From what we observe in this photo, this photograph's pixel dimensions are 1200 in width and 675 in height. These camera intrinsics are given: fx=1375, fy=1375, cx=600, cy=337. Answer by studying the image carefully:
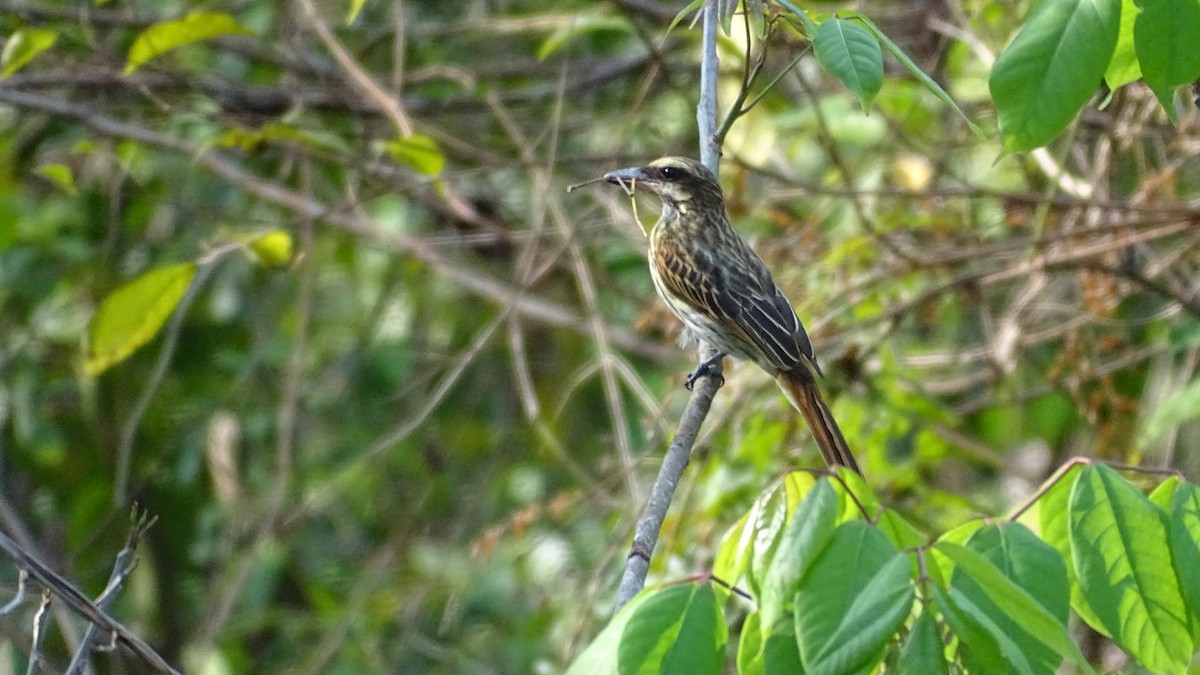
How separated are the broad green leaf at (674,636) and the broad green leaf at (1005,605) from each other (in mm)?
356

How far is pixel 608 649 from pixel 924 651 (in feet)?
1.56

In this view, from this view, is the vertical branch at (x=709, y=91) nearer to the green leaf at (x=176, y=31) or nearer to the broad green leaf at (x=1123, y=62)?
the broad green leaf at (x=1123, y=62)

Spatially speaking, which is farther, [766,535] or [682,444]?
[682,444]

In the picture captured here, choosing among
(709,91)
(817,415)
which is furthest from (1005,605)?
(817,415)

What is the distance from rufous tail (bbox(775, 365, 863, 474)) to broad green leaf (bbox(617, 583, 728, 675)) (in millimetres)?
1934

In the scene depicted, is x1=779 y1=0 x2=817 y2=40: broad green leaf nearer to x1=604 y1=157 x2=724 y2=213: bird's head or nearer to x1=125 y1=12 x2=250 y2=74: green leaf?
x1=604 y1=157 x2=724 y2=213: bird's head

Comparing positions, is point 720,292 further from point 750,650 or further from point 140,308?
point 750,650

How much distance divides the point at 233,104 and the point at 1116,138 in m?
3.38

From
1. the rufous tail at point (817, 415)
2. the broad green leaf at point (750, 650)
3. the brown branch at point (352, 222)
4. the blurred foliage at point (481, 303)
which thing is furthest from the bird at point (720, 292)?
the broad green leaf at point (750, 650)

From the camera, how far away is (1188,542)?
2.23 m

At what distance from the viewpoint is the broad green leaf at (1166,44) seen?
7.41 feet

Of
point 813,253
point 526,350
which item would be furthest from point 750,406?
point 526,350

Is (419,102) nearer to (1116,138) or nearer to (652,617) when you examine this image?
(1116,138)

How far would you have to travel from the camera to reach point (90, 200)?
6332 millimetres
